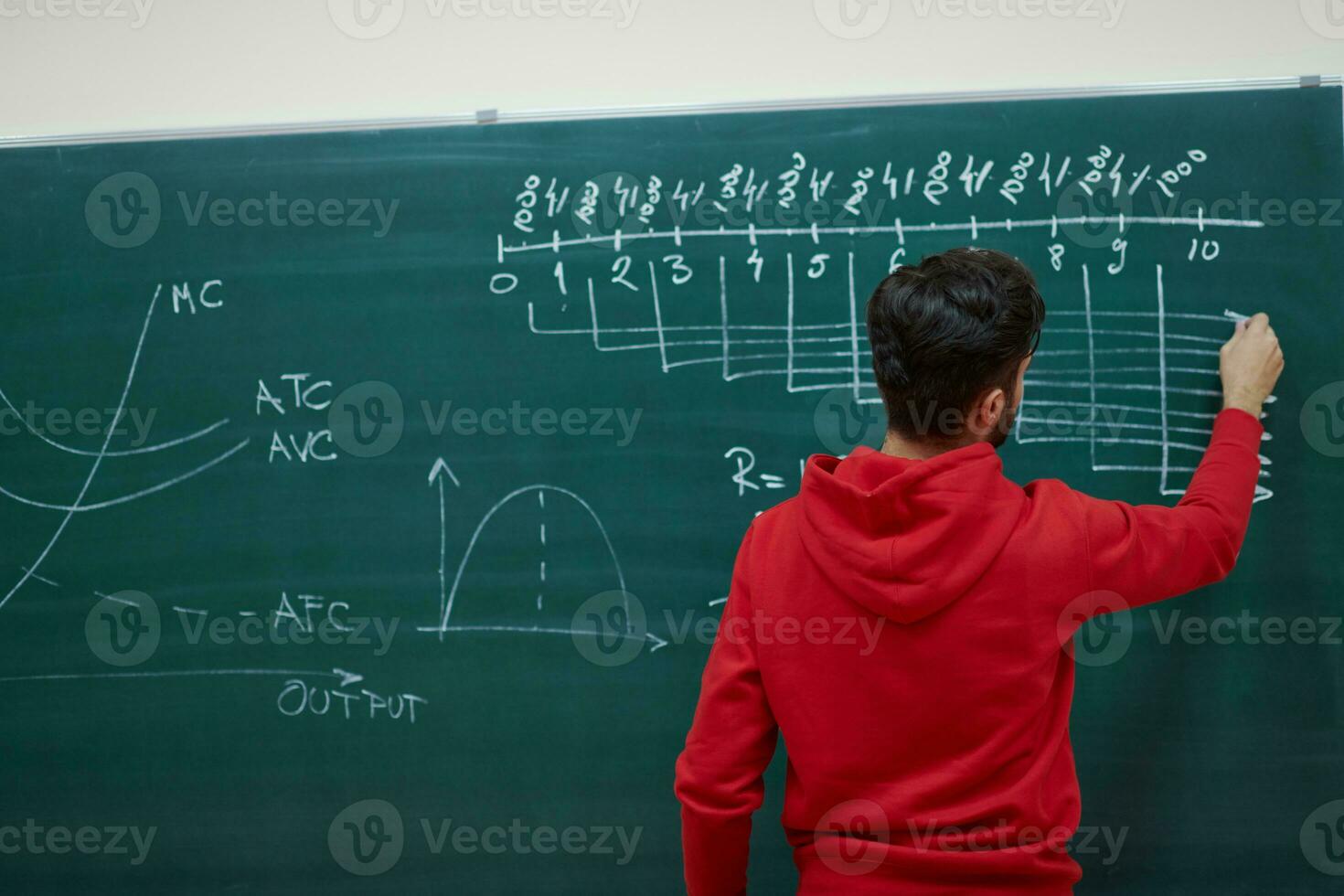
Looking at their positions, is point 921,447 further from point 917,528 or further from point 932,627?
point 932,627

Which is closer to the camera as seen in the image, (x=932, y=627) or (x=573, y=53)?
(x=932, y=627)

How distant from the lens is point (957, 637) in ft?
3.84

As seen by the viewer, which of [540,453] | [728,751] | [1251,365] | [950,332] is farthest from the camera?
[540,453]

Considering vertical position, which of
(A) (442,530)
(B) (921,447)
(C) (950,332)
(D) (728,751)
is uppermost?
(C) (950,332)

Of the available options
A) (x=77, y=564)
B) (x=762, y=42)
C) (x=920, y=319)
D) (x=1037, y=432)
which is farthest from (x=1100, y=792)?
(x=77, y=564)

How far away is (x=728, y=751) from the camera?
1.25m

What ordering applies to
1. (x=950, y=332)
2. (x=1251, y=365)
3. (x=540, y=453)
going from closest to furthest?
(x=950, y=332) < (x=1251, y=365) < (x=540, y=453)

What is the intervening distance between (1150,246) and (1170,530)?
28.1 inches

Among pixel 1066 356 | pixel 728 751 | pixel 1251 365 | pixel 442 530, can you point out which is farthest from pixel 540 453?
pixel 1251 365

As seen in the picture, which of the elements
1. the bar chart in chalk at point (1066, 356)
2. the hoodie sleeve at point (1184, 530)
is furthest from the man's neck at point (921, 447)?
the bar chart in chalk at point (1066, 356)

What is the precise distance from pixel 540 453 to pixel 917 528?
2.91 ft

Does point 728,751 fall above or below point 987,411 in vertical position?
below

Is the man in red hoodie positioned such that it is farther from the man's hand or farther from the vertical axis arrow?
the vertical axis arrow

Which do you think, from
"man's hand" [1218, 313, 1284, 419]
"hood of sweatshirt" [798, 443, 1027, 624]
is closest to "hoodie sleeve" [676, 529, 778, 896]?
"hood of sweatshirt" [798, 443, 1027, 624]
